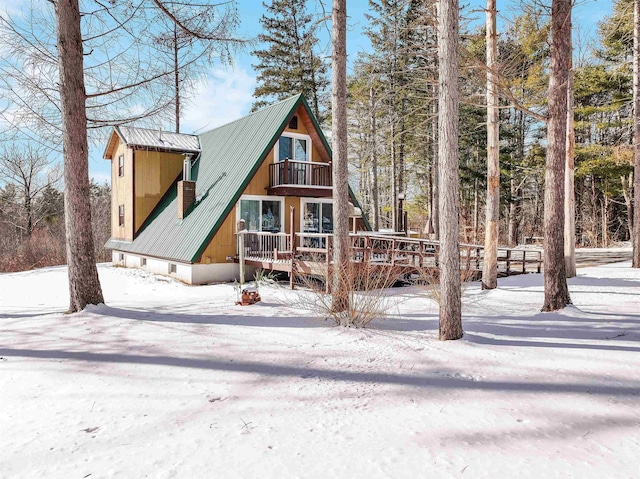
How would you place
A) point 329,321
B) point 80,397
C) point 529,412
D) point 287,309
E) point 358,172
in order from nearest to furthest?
point 529,412 < point 80,397 < point 329,321 < point 287,309 < point 358,172

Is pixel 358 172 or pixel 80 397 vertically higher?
pixel 358 172

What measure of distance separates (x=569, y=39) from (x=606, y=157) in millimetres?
20216

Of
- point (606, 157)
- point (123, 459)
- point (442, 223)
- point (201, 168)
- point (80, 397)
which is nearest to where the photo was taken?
point (123, 459)

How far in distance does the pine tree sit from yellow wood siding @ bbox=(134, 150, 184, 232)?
1158 centimetres

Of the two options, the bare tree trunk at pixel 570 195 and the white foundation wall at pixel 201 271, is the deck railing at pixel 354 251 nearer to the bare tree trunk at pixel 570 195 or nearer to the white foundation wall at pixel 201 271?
the white foundation wall at pixel 201 271

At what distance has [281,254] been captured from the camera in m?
12.7

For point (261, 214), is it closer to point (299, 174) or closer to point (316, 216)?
point (299, 174)

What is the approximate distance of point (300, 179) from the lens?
567 inches

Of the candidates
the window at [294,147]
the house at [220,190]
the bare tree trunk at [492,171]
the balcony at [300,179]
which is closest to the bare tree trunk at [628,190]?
the house at [220,190]

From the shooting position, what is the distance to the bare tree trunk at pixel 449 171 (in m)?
5.35

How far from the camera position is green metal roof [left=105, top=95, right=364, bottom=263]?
516 inches

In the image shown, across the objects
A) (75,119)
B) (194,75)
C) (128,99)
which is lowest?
(75,119)

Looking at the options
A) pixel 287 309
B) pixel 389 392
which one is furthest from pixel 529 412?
pixel 287 309

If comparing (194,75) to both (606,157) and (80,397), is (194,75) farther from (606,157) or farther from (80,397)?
(606,157)
